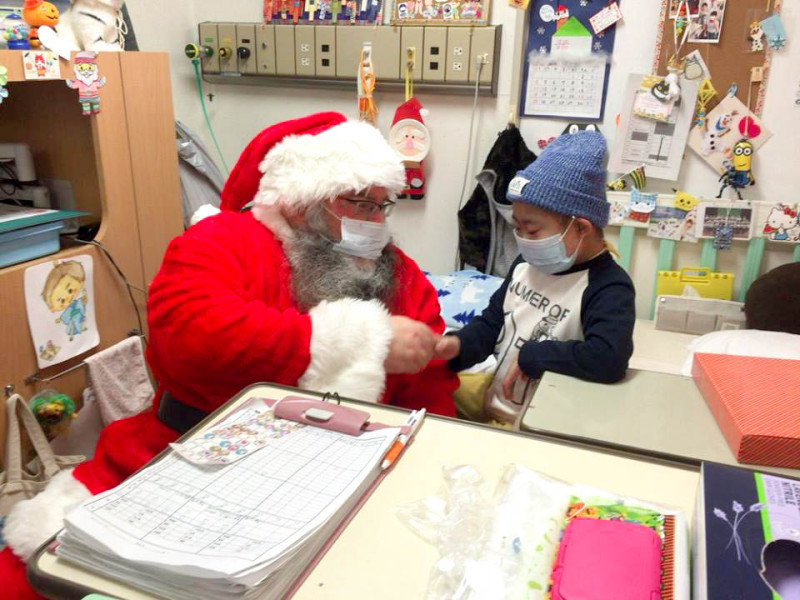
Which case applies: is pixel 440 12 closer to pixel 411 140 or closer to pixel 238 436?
pixel 411 140

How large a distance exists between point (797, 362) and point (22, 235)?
1900 mm

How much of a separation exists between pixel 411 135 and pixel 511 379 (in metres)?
1.38

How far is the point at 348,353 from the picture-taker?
1270mm

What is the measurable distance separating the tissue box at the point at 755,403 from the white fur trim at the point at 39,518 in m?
1.16

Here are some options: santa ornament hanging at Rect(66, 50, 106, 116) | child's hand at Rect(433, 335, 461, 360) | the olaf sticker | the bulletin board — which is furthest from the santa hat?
the bulletin board

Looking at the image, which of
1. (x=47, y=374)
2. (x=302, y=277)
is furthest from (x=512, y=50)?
(x=47, y=374)

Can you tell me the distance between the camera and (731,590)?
0.54 meters

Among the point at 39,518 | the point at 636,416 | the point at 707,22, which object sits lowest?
the point at 39,518

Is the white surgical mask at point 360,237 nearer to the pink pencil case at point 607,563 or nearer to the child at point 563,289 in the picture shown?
the child at point 563,289

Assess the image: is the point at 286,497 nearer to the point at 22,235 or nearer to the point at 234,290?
the point at 234,290

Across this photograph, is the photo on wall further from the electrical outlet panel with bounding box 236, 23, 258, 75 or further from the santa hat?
the electrical outlet panel with bounding box 236, 23, 258, 75

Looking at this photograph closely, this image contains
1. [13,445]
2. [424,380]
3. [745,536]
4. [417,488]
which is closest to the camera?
[745,536]

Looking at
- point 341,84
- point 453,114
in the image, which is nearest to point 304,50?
point 341,84

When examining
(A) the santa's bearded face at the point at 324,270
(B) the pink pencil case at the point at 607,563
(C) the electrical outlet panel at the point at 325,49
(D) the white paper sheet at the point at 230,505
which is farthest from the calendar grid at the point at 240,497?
(C) the electrical outlet panel at the point at 325,49
